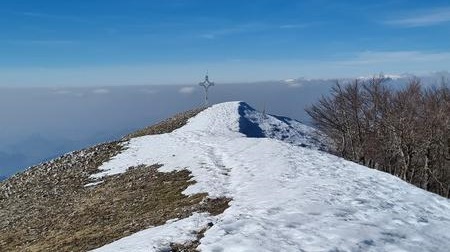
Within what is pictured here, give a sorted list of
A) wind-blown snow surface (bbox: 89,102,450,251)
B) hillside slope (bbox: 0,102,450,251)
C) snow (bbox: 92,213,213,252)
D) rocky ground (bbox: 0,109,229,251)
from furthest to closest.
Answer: rocky ground (bbox: 0,109,229,251), hillside slope (bbox: 0,102,450,251), snow (bbox: 92,213,213,252), wind-blown snow surface (bbox: 89,102,450,251)

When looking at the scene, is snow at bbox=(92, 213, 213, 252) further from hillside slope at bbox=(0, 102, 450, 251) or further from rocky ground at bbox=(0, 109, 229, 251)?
rocky ground at bbox=(0, 109, 229, 251)

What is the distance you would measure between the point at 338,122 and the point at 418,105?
37.5 ft

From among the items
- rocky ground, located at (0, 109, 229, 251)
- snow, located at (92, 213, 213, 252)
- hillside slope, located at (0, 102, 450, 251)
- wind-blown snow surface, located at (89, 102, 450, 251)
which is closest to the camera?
wind-blown snow surface, located at (89, 102, 450, 251)

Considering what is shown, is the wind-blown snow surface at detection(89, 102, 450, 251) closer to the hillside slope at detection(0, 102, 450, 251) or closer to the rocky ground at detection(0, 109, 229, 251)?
the hillside slope at detection(0, 102, 450, 251)

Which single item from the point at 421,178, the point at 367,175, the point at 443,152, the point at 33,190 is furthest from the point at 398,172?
the point at 33,190

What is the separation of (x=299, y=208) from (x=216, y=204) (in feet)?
12.8

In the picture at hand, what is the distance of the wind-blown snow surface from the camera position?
1343 centimetres

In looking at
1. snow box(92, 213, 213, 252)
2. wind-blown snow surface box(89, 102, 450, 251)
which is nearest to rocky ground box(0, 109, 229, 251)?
snow box(92, 213, 213, 252)

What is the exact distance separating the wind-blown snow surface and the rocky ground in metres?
1.52

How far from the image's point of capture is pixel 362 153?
157ft

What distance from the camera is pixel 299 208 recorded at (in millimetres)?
16500

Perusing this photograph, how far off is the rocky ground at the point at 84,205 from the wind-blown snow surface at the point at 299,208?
1518 mm

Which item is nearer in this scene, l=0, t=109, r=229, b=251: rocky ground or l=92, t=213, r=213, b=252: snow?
l=92, t=213, r=213, b=252: snow

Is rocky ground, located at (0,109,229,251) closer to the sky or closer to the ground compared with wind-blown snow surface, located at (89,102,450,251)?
closer to the ground
